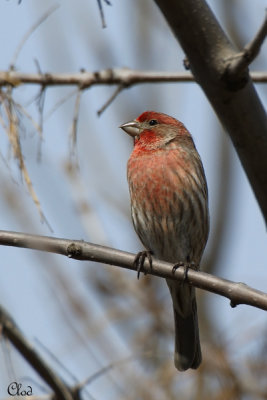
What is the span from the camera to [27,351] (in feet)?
11.2

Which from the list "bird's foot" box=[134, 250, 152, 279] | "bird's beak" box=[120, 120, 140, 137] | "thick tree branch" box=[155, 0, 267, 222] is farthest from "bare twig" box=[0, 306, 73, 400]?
"bird's beak" box=[120, 120, 140, 137]

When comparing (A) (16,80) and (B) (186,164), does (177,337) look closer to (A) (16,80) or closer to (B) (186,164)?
(B) (186,164)

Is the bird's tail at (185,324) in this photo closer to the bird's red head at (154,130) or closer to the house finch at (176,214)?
the house finch at (176,214)

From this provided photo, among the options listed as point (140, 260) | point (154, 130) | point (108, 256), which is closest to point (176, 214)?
point (154, 130)

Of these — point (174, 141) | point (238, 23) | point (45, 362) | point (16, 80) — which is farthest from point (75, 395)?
point (238, 23)

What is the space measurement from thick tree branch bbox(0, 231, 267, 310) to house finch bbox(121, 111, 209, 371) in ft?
6.38

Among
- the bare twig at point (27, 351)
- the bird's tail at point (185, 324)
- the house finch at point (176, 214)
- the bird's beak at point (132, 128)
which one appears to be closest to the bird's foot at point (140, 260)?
the bare twig at point (27, 351)

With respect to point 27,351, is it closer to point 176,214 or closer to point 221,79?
point 221,79

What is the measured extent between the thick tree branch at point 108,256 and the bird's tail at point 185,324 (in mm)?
2094

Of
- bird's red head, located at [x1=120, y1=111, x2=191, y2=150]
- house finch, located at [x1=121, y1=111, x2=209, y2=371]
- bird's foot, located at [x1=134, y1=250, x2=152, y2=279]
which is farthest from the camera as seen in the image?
bird's red head, located at [x1=120, y1=111, x2=191, y2=150]

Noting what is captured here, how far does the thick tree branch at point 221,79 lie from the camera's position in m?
3.36

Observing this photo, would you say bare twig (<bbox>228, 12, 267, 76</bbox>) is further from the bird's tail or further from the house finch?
the bird's tail

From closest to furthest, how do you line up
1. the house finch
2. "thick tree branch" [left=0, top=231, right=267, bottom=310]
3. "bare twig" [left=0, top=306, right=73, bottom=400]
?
"bare twig" [left=0, top=306, right=73, bottom=400] → "thick tree branch" [left=0, top=231, right=267, bottom=310] → the house finch

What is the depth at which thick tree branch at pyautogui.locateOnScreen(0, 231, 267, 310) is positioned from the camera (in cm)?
353
